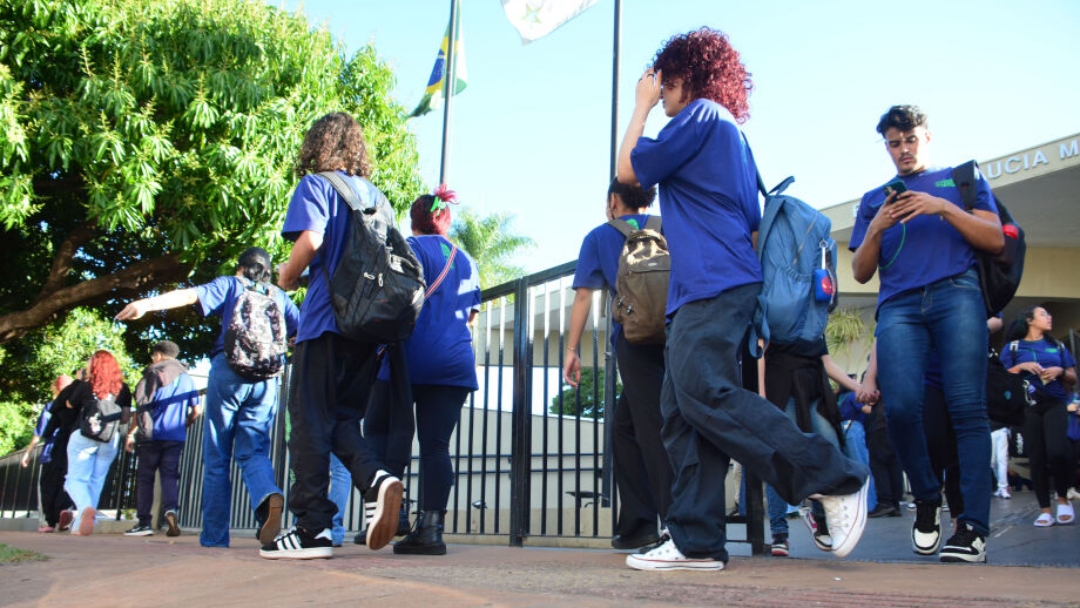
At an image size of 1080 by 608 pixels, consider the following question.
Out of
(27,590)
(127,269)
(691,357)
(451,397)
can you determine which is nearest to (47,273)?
(127,269)

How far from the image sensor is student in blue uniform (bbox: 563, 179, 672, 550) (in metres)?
4.21

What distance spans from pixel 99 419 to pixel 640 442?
7.29m

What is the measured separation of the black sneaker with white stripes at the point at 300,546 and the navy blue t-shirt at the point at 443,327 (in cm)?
109

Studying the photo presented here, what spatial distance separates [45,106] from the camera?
11633 mm

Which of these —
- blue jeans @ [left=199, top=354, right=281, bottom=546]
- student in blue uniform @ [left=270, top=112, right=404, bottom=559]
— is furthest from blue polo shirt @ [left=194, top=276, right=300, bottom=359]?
student in blue uniform @ [left=270, top=112, right=404, bottom=559]

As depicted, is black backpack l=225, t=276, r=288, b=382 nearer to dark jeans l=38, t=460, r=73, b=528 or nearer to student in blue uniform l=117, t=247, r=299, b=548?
student in blue uniform l=117, t=247, r=299, b=548

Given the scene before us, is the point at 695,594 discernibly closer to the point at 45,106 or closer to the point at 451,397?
the point at 451,397

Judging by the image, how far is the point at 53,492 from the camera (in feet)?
36.0

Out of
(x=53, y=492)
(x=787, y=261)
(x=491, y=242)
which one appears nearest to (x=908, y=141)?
(x=787, y=261)

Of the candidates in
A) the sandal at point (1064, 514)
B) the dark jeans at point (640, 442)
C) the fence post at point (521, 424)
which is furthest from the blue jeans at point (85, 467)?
the sandal at point (1064, 514)

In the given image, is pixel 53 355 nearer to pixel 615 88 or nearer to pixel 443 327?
pixel 615 88

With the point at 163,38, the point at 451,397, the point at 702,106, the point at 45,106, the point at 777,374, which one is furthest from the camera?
the point at 163,38

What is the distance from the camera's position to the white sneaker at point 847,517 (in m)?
3.03

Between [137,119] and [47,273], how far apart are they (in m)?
4.50
